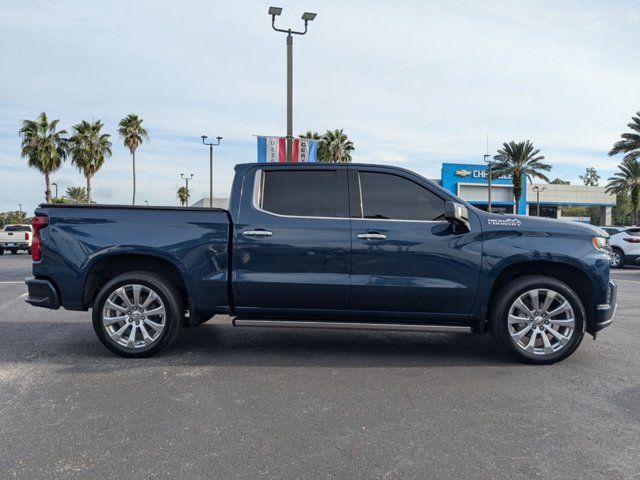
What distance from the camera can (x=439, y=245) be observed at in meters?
4.91

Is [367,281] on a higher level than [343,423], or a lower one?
higher

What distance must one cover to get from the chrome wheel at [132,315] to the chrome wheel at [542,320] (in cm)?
340

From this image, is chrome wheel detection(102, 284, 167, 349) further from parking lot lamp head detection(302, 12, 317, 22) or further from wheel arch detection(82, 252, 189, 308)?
parking lot lamp head detection(302, 12, 317, 22)

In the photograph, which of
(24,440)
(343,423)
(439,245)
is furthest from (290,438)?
(439,245)

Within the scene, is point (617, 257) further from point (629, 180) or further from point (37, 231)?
point (629, 180)

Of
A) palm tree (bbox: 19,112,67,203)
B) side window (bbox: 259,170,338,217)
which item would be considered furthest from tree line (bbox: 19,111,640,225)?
side window (bbox: 259,170,338,217)

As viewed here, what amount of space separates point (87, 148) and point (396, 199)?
42.5 meters

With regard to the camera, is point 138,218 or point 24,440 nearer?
point 24,440

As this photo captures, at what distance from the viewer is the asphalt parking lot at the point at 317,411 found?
2.95 metres

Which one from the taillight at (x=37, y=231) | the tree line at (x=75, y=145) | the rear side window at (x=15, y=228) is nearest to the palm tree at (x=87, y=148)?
the tree line at (x=75, y=145)

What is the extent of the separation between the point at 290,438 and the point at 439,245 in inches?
95.3

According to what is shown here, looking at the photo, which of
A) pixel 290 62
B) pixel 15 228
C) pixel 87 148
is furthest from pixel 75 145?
pixel 290 62

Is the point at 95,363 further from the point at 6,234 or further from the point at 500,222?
the point at 6,234

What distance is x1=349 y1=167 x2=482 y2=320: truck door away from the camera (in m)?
4.91
